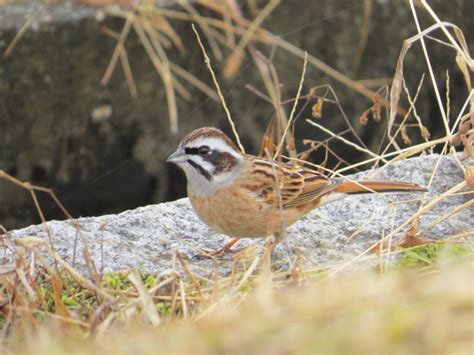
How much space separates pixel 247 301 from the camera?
3914mm

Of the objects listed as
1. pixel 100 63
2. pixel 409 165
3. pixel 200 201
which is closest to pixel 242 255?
pixel 200 201

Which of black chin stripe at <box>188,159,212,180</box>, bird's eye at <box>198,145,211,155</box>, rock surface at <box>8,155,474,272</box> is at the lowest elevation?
rock surface at <box>8,155,474,272</box>

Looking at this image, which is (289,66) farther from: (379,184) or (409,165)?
(379,184)

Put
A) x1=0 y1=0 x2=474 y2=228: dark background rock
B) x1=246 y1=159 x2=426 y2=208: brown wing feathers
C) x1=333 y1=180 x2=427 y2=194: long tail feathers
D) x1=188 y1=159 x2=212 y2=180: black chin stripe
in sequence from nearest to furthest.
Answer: x1=188 y1=159 x2=212 y2=180: black chin stripe
x1=246 y1=159 x2=426 y2=208: brown wing feathers
x1=333 y1=180 x2=427 y2=194: long tail feathers
x1=0 y1=0 x2=474 y2=228: dark background rock

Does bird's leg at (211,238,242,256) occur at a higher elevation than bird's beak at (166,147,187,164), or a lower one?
lower

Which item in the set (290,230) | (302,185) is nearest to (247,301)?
(302,185)

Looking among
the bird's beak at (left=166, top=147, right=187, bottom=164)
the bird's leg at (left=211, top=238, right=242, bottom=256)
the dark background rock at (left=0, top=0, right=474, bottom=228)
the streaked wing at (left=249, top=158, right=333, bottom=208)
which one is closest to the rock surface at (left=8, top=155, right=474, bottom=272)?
the bird's leg at (left=211, top=238, right=242, bottom=256)

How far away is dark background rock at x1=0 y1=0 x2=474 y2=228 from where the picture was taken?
6203 mm

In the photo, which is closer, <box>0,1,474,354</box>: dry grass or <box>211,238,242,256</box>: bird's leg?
<box>0,1,474,354</box>: dry grass

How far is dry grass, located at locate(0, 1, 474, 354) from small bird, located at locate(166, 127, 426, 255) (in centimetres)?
19

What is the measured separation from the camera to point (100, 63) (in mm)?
6234

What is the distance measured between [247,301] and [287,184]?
1429mm

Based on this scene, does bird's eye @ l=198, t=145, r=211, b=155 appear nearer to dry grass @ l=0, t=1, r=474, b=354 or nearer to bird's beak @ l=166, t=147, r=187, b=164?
bird's beak @ l=166, t=147, r=187, b=164

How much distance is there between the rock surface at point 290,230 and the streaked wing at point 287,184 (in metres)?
0.20
